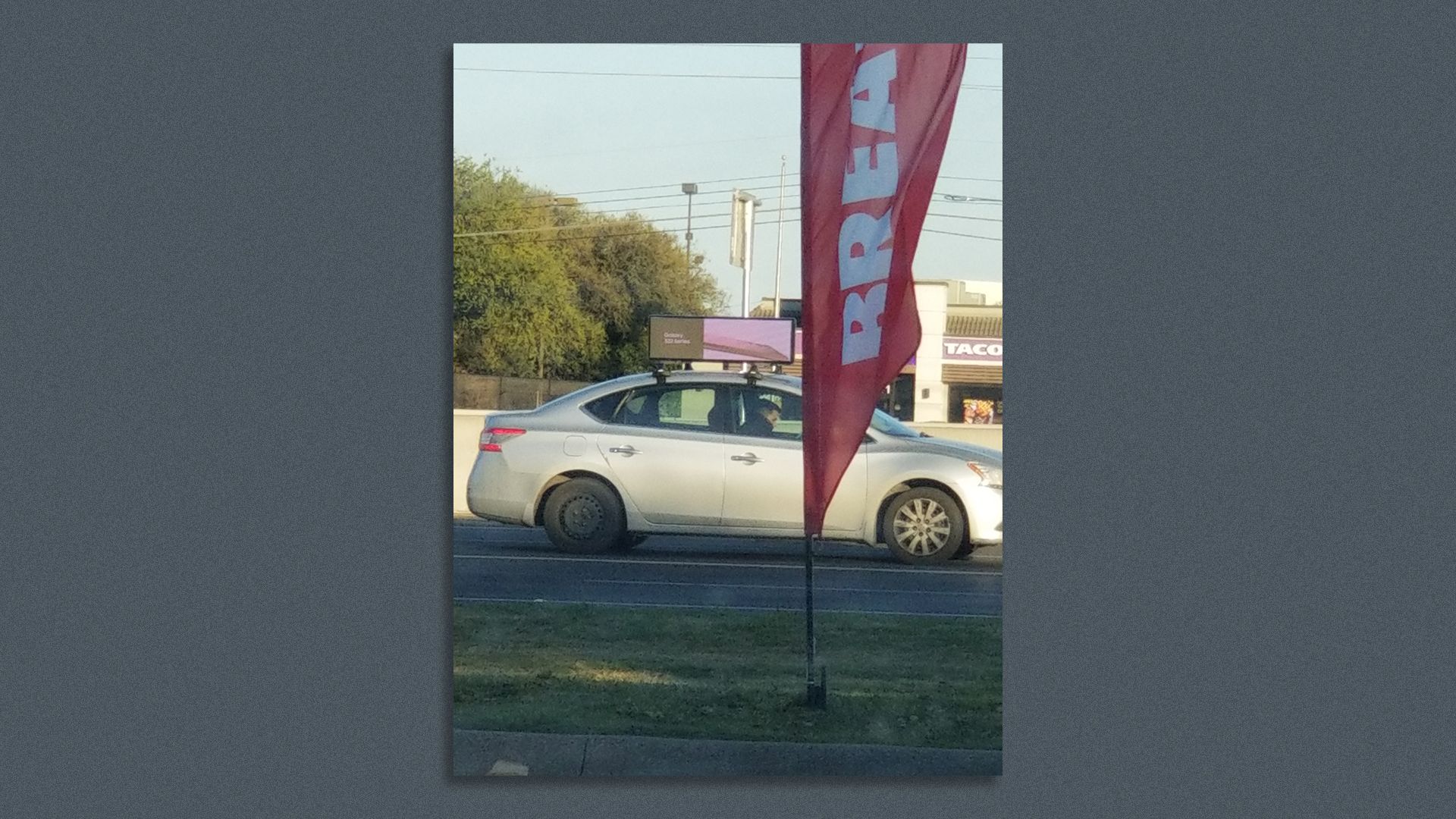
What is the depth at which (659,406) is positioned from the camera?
8.74 metres

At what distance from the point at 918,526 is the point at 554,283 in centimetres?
202

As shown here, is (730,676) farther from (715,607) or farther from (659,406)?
(659,406)

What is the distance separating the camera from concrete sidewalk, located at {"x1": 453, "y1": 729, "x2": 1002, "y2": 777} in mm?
8430

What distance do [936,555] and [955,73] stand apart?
7.19 feet

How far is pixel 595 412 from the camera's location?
8.74 meters

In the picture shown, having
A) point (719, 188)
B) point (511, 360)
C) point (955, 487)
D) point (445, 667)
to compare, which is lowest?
point (445, 667)

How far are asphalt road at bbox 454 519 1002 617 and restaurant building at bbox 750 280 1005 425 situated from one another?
0.67 meters

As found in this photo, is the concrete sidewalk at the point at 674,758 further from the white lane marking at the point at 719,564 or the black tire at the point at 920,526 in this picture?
the black tire at the point at 920,526

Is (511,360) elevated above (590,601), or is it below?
above

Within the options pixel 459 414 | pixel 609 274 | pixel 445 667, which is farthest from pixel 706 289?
pixel 445 667

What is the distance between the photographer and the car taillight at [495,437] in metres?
8.56

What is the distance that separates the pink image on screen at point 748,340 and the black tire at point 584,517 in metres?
0.87

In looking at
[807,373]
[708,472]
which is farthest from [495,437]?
[807,373]

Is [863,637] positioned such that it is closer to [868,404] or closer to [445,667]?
[868,404]
